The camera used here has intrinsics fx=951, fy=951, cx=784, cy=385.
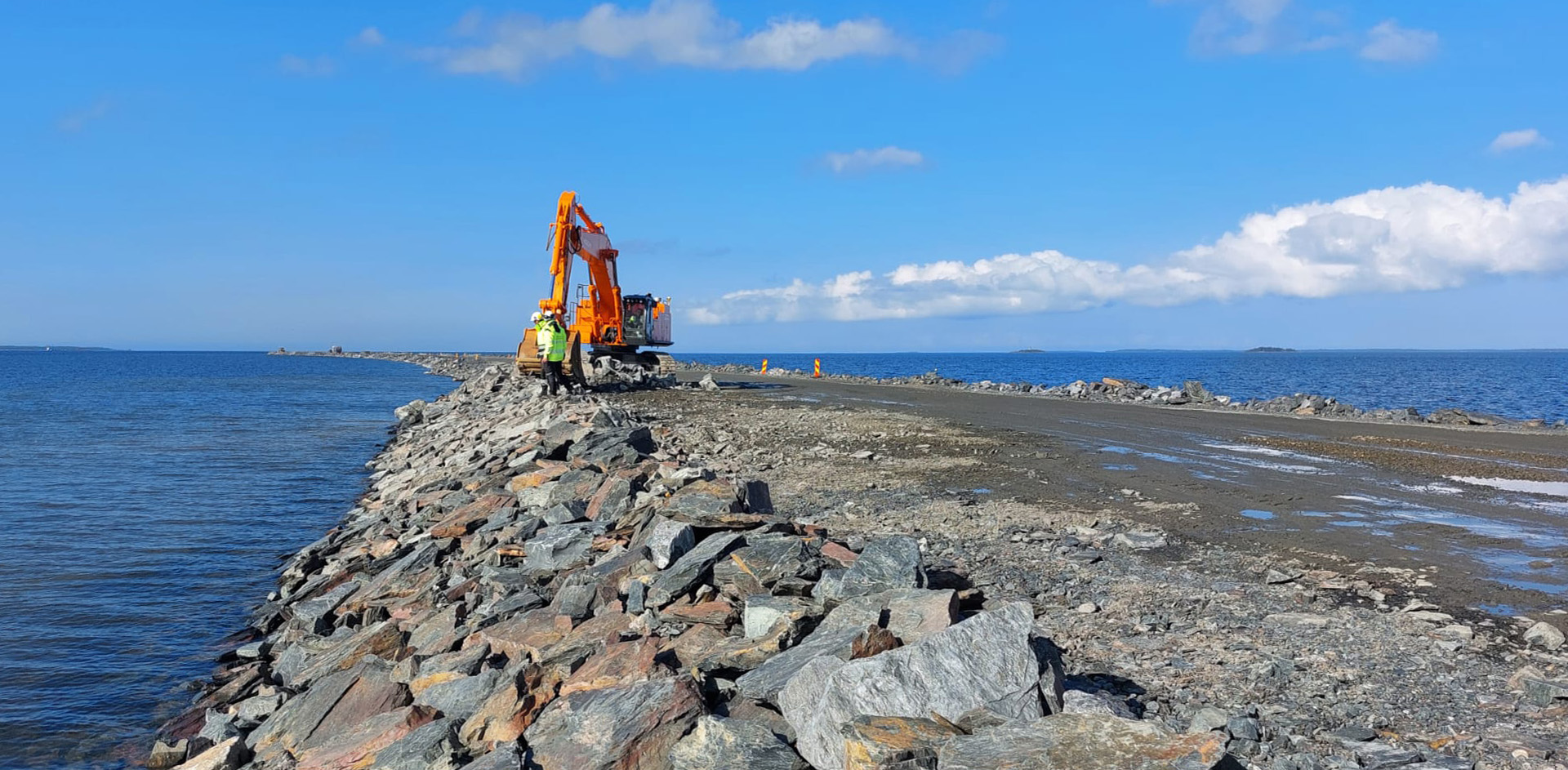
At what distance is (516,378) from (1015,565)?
2714 centimetres

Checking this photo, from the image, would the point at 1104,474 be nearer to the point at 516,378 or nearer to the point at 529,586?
the point at 529,586

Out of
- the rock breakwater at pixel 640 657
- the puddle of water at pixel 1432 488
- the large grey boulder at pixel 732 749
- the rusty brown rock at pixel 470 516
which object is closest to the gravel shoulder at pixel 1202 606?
the rock breakwater at pixel 640 657

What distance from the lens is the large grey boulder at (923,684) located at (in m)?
4.10

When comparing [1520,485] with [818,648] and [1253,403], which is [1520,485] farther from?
[1253,403]

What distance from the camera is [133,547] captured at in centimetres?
1328

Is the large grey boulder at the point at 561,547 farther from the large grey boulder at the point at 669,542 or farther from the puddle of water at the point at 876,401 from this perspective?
the puddle of water at the point at 876,401

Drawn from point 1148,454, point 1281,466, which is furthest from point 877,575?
point 1148,454

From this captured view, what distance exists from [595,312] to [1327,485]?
22.9m

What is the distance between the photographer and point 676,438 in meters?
17.0

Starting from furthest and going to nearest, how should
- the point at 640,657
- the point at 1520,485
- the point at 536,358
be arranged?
the point at 536,358 < the point at 1520,485 < the point at 640,657

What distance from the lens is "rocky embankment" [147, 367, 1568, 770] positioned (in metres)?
4.11

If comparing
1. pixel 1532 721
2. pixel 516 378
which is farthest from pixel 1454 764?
pixel 516 378

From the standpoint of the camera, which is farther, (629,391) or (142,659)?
(629,391)

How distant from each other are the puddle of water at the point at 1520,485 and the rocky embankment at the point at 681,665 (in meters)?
7.26
